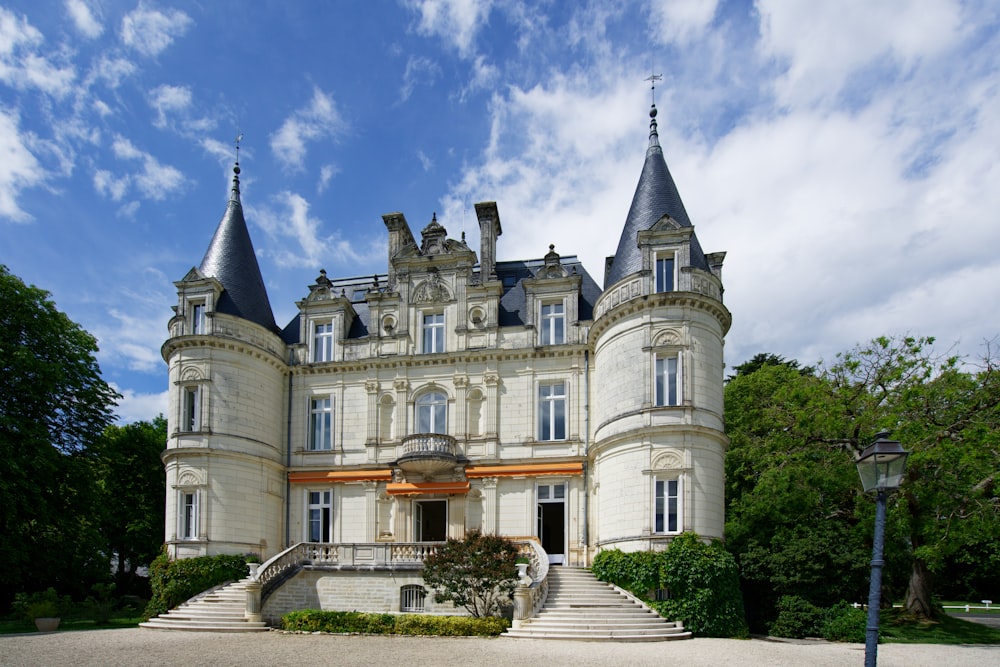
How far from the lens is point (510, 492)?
86.0ft

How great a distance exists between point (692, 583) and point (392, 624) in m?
8.01

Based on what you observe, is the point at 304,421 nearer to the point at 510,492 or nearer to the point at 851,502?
the point at 510,492

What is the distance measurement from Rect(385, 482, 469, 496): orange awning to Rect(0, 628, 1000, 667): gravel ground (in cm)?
744

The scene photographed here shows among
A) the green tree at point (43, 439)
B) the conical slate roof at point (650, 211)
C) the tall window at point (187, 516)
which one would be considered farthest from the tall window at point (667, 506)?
the green tree at point (43, 439)

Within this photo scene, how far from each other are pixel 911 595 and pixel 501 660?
1687 cm

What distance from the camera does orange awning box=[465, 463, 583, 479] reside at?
2580 cm

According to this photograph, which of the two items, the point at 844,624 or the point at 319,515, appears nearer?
the point at 844,624

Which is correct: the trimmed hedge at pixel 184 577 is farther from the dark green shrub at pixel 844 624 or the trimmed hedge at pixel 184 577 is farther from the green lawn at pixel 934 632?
the green lawn at pixel 934 632

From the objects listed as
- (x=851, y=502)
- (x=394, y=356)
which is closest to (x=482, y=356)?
(x=394, y=356)

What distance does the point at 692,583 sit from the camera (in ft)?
68.2

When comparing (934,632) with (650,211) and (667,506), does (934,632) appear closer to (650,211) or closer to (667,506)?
(667,506)

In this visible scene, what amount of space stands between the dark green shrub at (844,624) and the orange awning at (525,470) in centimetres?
838

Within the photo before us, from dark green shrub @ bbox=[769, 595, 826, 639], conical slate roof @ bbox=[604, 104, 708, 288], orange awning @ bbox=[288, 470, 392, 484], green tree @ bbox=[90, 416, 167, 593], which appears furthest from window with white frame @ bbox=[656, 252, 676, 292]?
green tree @ bbox=[90, 416, 167, 593]

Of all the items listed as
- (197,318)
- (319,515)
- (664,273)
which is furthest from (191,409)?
(664,273)
